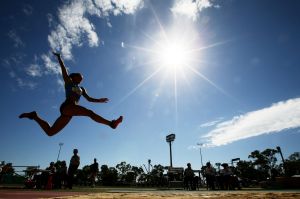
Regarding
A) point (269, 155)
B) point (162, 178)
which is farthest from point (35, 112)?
point (269, 155)

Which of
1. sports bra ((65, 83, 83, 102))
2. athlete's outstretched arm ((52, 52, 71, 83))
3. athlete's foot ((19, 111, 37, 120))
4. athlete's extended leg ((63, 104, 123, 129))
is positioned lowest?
athlete's extended leg ((63, 104, 123, 129))

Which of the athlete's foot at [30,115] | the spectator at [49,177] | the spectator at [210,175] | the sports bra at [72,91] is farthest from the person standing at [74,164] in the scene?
the spectator at [210,175]

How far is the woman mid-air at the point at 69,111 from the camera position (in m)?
5.07

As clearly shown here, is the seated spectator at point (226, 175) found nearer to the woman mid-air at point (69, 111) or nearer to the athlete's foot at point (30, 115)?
the woman mid-air at point (69, 111)

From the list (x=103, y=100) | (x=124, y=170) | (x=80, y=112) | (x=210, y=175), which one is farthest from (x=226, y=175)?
(x=124, y=170)

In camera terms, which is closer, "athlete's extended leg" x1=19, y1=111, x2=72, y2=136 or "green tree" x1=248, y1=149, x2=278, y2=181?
"athlete's extended leg" x1=19, y1=111, x2=72, y2=136

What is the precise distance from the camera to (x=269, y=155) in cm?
9150

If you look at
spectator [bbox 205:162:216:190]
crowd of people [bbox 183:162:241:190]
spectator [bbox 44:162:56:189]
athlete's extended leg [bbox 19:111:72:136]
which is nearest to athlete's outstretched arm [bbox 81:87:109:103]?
athlete's extended leg [bbox 19:111:72:136]

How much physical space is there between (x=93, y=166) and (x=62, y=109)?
1275 centimetres

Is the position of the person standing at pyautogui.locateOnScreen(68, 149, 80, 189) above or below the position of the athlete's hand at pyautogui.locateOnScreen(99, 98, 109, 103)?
below

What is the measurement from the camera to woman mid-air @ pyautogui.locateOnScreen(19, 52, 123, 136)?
5066mm

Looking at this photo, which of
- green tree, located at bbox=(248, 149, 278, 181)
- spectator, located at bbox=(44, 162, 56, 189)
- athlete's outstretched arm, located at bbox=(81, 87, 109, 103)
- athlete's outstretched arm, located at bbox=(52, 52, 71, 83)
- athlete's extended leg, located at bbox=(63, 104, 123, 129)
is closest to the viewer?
athlete's extended leg, located at bbox=(63, 104, 123, 129)

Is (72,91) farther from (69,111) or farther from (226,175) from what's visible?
(226,175)

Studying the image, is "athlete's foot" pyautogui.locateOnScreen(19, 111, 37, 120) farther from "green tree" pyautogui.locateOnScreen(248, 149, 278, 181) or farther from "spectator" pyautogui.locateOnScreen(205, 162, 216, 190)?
"green tree" pyautogui.locateOnScreen(248, 149, 278, 181)
